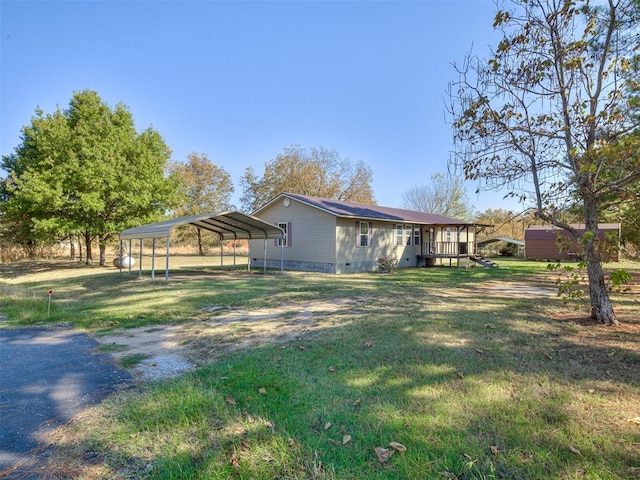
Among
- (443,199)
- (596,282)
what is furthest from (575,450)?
(443,199)

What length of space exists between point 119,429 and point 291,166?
1379 inches

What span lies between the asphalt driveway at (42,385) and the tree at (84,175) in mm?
16070

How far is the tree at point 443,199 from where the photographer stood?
38281 mm

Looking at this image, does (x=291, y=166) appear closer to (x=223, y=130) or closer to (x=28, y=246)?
(x=223, y=130)

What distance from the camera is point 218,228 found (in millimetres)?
18281

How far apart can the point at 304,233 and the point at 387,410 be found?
15.8m

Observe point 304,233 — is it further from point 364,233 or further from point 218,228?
point 218,228

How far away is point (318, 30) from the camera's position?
1155 centimetres

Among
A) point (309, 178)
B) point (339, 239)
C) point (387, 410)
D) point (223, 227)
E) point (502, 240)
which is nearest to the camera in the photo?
point (387, 410)

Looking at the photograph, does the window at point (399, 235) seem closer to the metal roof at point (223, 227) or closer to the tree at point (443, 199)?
the metal roof at point (223, 227)

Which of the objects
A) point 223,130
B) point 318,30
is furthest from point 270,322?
point 223,130

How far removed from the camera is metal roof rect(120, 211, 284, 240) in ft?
43.1

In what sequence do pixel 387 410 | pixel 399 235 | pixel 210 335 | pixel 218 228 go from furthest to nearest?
pixel 399 235 → pixel 218 228 → pixel 210 335 → pixel 387 410

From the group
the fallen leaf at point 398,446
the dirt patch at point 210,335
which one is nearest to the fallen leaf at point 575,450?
the fallen leaf at point 398,446
